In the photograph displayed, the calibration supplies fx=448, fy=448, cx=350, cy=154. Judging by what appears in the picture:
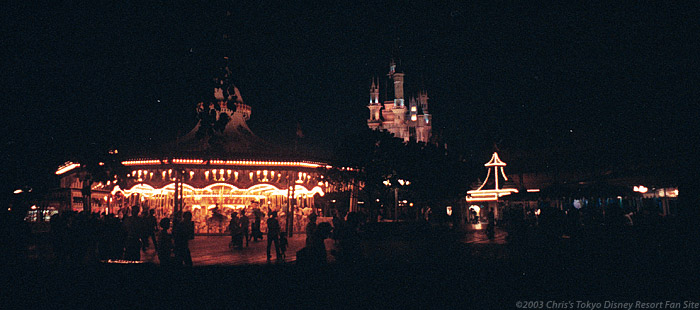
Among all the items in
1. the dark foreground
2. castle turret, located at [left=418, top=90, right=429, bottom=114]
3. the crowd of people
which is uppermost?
castle turret, located at [left=418, top=90, right=429, bottom=114]

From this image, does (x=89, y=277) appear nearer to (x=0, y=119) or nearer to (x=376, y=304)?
(x=0, y=119)

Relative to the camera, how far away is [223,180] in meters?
22.1

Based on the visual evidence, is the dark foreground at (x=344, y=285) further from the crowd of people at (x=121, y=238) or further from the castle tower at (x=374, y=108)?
the castle tower at (x=374, y=108)

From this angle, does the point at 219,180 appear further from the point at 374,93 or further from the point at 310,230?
the point at 374,93

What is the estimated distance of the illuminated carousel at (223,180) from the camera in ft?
69.7

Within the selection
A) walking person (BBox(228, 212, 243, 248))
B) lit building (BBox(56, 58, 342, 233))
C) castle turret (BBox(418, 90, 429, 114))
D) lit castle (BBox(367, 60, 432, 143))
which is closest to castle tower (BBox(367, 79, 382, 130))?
lit castle (BBox(367, 60, 432, 143))

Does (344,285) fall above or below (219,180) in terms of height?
below

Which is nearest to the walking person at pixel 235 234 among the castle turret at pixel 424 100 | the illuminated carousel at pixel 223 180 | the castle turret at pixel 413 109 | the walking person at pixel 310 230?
the illuminated carousel at pixel 223 180

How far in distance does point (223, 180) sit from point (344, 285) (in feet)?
55.3

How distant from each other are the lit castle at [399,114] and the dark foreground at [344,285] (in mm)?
78305

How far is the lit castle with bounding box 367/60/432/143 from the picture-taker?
294ft

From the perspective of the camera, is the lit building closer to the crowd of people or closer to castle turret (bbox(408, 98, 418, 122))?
the crowd of people

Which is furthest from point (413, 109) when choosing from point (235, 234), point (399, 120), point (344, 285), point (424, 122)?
point (344, 285)

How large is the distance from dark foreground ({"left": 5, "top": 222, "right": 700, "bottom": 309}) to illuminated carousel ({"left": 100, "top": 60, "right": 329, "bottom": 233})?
45.7 ft
